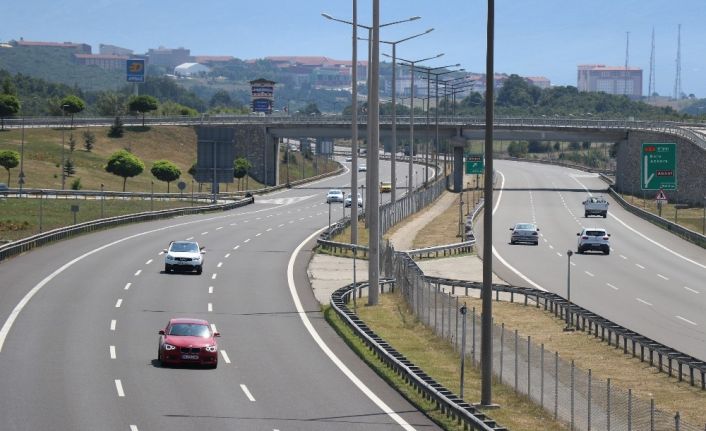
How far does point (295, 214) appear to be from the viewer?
118125 millimetres

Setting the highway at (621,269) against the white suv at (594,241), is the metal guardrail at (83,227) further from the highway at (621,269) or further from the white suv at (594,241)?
the white suv at (594,241)

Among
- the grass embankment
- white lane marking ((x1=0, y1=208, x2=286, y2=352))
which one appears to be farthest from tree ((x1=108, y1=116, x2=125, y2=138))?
the grass embankment

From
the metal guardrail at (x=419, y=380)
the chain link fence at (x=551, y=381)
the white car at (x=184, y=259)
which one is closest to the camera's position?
the chain link fence at (x=551, y=381)

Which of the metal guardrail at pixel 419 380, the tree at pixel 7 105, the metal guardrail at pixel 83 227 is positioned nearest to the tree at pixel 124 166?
the metal guardrail at pixel 83 227

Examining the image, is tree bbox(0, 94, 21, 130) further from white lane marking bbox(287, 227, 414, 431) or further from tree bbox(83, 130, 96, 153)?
white lane marking bbox(287, 227, 414, 431)

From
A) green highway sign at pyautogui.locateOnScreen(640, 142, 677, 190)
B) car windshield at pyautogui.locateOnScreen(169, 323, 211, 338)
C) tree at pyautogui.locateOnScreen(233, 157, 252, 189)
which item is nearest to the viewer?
car windshield at pyautogui.locateOnScreen(169, 323, 211, 338)

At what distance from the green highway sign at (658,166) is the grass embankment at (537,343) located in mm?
18773

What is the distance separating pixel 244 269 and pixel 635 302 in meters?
19.0

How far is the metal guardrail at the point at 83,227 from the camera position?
67938 millimetres

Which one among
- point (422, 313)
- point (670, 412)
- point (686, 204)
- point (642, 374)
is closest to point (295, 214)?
point (686, 204)

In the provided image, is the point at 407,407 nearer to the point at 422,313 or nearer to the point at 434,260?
the point at 422,313

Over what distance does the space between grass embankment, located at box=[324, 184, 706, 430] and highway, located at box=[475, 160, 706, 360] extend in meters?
2.91

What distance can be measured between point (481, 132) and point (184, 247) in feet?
330

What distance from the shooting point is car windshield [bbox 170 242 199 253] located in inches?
2516
